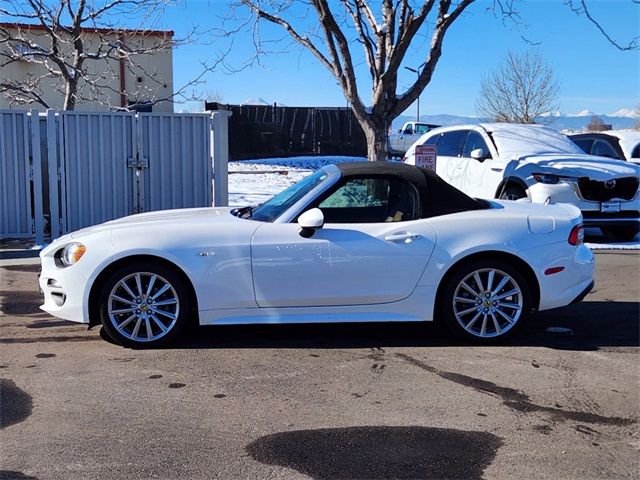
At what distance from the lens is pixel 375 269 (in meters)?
5.52

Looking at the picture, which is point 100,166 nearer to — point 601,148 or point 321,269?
point 321,269

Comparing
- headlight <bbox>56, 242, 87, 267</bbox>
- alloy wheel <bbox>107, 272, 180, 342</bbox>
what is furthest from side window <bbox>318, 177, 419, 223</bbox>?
headlight <bbox>56, 242, 87, 267</bbox>

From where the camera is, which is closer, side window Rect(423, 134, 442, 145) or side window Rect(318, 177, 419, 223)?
side window Rect(318, 177, 419, 223)

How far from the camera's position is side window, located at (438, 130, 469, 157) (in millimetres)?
12578

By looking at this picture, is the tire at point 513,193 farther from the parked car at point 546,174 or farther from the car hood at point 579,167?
the car hood at point 579,167

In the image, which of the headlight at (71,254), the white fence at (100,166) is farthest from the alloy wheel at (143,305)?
the white fence at (100,166)

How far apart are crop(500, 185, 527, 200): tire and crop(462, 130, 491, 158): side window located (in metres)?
1.17

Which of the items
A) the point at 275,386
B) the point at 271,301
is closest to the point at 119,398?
the point at 275,386

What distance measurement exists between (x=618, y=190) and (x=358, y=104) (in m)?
4.57

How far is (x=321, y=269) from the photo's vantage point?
17.9ft

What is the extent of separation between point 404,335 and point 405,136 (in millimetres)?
28318

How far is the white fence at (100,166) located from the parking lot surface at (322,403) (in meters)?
4.83

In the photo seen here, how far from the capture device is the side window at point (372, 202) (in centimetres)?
582

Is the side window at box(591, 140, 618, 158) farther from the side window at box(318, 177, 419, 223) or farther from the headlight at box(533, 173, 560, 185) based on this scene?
the side window at box(318, 177, 419, 223)
